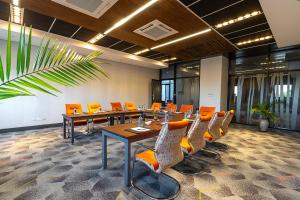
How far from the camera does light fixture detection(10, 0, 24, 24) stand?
10.8 feet

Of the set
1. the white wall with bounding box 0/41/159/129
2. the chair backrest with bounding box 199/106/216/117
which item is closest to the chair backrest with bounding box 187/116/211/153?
the chair backrest with bounding box 199/106/216/117

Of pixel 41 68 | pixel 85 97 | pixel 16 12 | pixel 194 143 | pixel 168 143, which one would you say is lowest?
pixel 194 143

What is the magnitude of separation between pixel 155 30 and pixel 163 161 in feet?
11.8

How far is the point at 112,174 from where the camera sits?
2.58m

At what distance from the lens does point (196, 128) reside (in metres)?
2.53

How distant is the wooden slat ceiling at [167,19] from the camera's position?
3.22 metres

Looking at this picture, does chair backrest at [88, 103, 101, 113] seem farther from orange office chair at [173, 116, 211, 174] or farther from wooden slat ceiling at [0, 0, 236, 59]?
orange office chair at [173, 116, 211, 174]

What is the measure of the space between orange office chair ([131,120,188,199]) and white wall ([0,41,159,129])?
16.7 feet

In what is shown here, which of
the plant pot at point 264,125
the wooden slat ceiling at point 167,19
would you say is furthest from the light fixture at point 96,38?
the plant pot at point 264,125

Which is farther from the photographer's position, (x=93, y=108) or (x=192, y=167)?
(x=93, y=108)

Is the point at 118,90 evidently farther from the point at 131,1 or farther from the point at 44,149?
the point at 131,1

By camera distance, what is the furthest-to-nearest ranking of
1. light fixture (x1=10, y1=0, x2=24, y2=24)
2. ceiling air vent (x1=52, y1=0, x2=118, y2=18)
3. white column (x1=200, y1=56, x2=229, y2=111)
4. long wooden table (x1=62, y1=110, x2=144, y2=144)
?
1. white column (x1=200, y1=56, x2=229, y2=111)
2. long wooden table (x1=62, y1=110, x2=144, y2=144)
3. light fixture (x1=10, y1=0, x2=24, y2=24)
4. ceiling air vent (x1=52, y1=0, x2=118, y2=18)

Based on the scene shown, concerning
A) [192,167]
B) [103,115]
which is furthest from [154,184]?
[103,115]

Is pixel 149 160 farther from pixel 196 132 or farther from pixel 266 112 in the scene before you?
pixel 266 112
